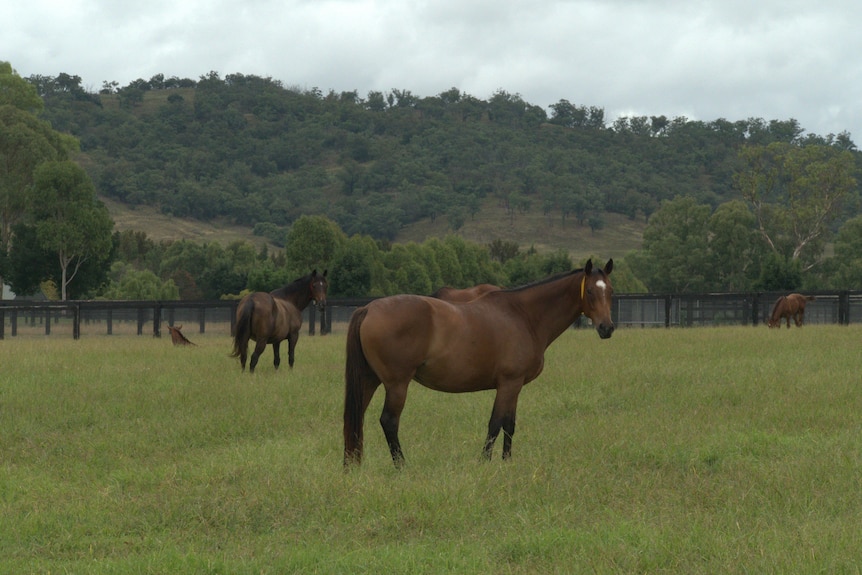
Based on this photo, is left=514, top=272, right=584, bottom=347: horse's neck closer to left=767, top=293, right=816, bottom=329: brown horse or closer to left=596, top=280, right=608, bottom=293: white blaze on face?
left=596, top=280, right=608, bottom=293: white blaze on face

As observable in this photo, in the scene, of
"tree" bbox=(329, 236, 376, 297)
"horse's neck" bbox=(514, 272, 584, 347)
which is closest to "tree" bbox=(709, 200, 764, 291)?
"tree" bbox=(329, 236, 376, 297)

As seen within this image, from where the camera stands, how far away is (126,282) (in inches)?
2657

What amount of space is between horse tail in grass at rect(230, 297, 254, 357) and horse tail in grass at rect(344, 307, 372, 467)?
27.4ft

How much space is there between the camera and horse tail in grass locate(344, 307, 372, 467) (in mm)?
8414

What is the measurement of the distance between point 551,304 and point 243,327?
868cm

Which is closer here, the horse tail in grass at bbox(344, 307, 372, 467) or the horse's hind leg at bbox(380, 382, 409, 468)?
the horse's hind leg at bbox(380, 382, 409, 468)

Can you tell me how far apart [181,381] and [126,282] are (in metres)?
55.9

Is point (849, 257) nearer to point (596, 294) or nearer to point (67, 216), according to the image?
point (67, 216)

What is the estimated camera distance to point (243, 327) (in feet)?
54.3

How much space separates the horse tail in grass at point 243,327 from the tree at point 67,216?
31.6 metres

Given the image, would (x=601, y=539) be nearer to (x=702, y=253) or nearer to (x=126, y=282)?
(x=126, y=282)

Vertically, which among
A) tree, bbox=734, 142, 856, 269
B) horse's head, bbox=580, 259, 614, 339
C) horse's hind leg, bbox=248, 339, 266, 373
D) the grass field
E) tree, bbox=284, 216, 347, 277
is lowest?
the grass field

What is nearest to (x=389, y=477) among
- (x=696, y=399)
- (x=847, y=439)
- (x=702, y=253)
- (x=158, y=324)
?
(x=847, y=439)

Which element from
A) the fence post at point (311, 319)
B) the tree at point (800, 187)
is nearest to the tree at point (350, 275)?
the fence post at point (311, 319)
